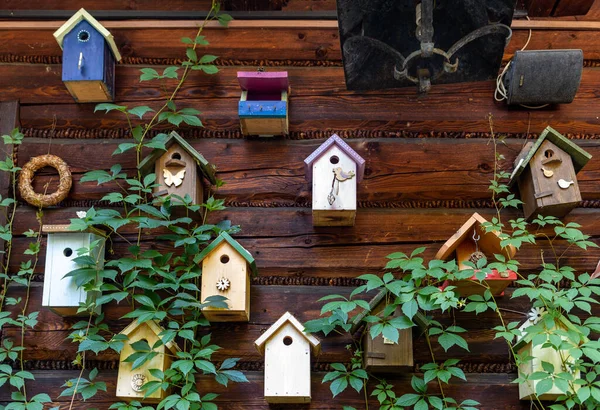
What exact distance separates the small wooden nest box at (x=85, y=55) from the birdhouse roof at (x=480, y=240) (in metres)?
1.69

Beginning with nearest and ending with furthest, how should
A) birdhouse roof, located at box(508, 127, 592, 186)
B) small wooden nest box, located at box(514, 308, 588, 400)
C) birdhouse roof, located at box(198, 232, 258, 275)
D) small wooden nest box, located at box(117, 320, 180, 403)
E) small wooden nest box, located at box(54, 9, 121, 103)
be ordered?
small wooden nest box, located at box(514, 308, 588, 400), small wooden nest box, located at box(117, 320, 180, 403), birdhouse roof, located at box(198, 232, 258, 275), birdhouse roof, located at box(508, 127, 592, 186), small wooden nest box, located at box(54, 9, 121, 103)

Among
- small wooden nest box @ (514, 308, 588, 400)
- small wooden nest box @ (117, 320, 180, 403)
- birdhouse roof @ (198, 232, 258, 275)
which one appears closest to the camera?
small wooden nest box @ (514, 308, 588, 400)

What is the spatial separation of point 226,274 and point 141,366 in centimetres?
49

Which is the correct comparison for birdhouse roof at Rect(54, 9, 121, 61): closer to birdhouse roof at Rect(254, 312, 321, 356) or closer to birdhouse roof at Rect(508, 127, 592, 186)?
birdhouse roof at Rect(254, 312, 321, 356)

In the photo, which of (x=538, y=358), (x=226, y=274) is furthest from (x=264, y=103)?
(x=538, y=358)

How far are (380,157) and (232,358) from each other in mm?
1123

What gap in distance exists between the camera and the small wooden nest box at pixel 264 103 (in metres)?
3.48

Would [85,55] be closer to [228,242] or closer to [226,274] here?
[228,242]

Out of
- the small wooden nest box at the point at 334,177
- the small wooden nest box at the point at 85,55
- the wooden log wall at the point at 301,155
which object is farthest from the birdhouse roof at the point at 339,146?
the small wooden nest box at the point at 85,55

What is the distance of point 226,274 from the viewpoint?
3250 millimetres

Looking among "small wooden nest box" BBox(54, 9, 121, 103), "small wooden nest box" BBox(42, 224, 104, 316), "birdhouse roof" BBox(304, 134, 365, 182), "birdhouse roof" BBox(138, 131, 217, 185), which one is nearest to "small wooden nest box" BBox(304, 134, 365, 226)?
"birdhouse roof" BBox(304, 134, 365, 182)

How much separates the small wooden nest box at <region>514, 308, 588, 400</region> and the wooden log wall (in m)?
0.11

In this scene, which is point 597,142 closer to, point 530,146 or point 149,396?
point 530,146

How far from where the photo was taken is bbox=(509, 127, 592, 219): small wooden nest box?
335 cm
